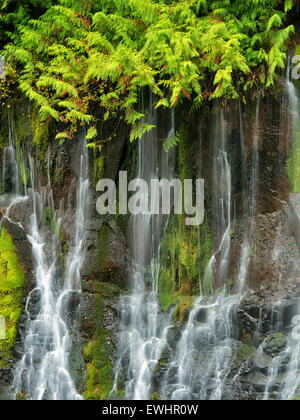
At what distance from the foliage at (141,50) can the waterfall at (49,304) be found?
→ 4.77 feet

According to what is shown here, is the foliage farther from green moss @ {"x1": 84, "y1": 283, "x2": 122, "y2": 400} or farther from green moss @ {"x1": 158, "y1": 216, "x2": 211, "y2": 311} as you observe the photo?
green moss @ {"x1": 84, "y1": 283, "x2": 122, "y2": 400}

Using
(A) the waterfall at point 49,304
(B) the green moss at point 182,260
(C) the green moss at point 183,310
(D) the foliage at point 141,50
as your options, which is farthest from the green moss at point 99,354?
(D) the foliage at point 141,50

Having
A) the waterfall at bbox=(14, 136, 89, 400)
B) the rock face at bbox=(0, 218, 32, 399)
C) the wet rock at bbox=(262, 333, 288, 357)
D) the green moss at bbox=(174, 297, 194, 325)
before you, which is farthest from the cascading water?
the rock face at bbox=(0, 218, 32, 399)

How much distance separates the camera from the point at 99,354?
7824 mm

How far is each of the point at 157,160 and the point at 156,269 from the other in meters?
2.18

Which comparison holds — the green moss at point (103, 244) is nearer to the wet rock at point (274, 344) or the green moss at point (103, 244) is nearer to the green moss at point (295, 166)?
the wet rock at point (274, 344)

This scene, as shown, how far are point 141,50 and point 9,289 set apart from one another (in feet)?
17.6

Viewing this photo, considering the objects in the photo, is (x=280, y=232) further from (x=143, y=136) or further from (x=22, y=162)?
(x=22, y=162)

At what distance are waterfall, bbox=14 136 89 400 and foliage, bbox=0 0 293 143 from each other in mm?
1455

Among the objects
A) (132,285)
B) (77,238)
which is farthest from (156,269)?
(77,238)

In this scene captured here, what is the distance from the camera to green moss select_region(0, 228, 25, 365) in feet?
26.6

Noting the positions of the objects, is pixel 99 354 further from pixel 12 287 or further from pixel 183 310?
pixel 12 287

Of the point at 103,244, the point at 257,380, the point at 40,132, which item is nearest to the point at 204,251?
the point at 103,244

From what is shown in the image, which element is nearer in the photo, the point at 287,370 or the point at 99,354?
the point at 287,370
